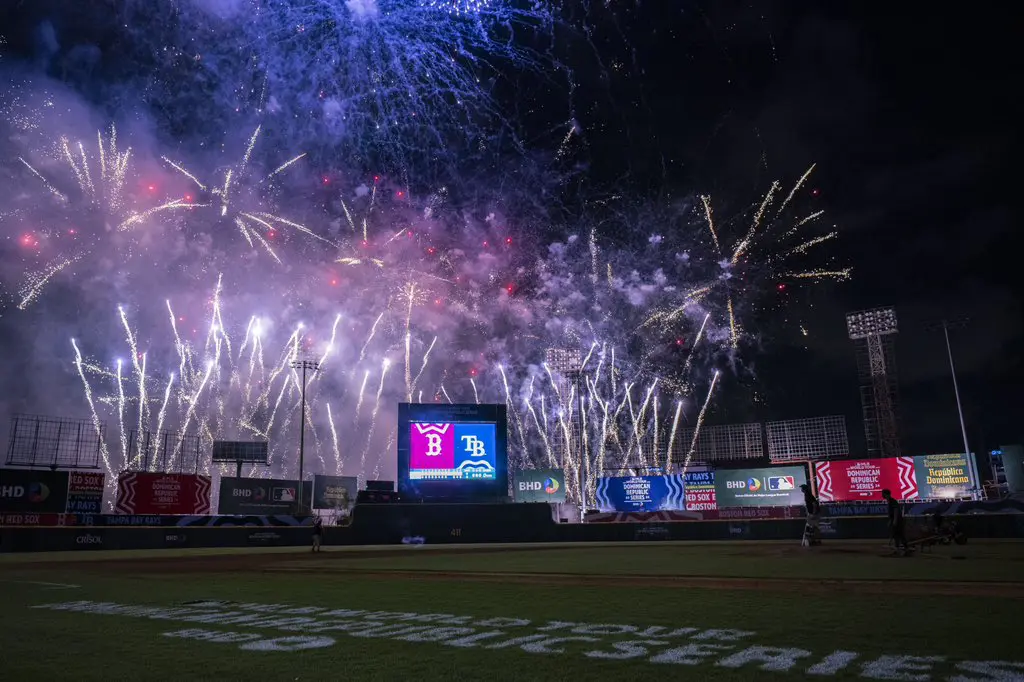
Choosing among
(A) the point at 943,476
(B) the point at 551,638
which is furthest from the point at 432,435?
(A) the point at 943,476

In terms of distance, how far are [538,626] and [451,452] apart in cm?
3302

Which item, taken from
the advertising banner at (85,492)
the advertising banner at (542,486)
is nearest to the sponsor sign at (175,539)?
the advertising banner at (85,492)

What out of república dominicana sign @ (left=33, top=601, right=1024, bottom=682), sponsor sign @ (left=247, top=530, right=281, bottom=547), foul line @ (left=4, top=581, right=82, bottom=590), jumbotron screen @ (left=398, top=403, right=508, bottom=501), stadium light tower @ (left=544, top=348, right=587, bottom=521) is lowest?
sponsor sign @ (left=247, top=530, right=281, bottom=547)

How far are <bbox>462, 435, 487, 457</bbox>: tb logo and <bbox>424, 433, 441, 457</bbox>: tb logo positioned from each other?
1.53 meters

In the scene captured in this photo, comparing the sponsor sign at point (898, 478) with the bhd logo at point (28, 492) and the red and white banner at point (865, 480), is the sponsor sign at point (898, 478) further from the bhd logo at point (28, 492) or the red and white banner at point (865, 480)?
the bhd logo at point (28, 492)

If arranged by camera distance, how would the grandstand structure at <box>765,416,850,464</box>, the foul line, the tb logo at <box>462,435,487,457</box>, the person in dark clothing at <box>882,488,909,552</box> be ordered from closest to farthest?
the foul line
the person in dark clothing at <box>882,488,909,552</box>
the tb logo at <box>462,435,487,457</box>
the grandstand structure at <box>765,416,850,464</box>

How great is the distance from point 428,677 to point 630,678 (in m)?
1.70

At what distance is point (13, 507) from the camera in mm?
39781

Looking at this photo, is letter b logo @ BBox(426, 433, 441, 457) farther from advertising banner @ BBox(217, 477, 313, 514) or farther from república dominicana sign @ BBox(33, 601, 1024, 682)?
república dominicana sign @ BBox(33, 601, 1024, 682)

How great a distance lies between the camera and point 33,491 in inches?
1608

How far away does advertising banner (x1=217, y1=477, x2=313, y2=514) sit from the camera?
186 feet

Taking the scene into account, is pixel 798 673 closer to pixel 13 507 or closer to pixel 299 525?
pixel 299 525

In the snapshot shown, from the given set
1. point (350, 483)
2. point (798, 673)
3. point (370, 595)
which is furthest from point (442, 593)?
point (350, 483)

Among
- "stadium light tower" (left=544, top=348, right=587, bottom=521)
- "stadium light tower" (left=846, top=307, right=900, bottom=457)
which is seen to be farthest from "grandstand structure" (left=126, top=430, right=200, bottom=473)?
"stadium light tower" (left=846, top=307, right=900, bottom=457)
